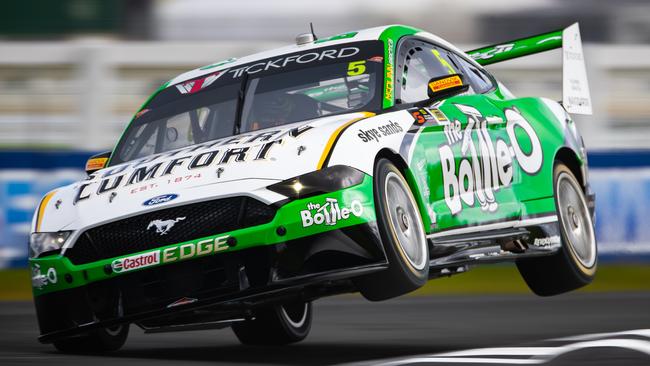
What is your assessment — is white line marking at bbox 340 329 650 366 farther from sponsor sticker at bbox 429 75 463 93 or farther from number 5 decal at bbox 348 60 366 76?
number 5 decal at bbox 348 60 366 76

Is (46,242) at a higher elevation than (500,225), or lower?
higher

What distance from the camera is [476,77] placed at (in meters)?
8.25

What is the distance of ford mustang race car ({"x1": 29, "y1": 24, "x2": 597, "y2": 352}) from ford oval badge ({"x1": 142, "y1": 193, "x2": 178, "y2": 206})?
0.7 inches

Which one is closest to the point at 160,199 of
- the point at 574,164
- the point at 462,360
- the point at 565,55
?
the point at 462,360

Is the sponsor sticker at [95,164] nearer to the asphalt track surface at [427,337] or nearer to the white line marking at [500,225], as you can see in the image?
the asphalt track surface at [427,337]

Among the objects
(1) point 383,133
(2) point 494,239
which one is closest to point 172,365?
(1) point 383,133

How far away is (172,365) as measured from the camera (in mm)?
6098

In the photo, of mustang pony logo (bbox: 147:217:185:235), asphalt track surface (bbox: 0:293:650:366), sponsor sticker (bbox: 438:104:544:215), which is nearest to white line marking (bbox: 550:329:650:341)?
asphalt track surface (bbox: 0:293:650:366)

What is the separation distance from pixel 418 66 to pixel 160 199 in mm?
2191

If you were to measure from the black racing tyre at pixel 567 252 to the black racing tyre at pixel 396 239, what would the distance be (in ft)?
7.02

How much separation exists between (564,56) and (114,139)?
1225cm

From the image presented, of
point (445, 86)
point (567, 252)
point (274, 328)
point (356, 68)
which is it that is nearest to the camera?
point (445, 86)

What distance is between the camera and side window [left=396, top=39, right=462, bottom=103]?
6992 mm

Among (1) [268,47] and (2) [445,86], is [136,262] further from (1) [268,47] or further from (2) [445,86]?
(1) [268,47]
